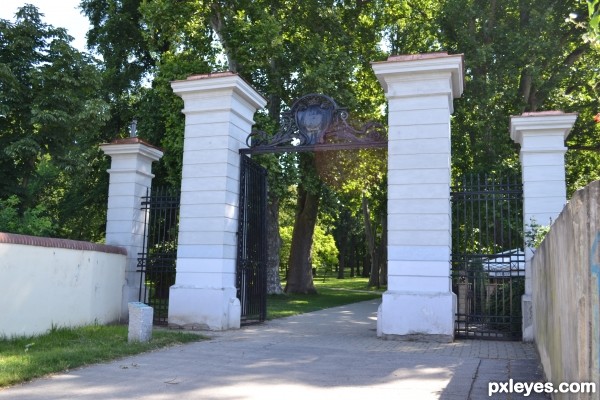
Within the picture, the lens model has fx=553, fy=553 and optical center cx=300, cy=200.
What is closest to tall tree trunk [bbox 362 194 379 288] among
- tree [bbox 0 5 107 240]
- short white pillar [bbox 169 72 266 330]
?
tree [bbox 0 5 107 240]

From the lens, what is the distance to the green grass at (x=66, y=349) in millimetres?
6281

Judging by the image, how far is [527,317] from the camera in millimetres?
9836

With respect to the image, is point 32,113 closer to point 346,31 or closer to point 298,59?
point 298,59

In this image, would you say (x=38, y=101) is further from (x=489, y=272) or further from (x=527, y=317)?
(x=527, y=317)

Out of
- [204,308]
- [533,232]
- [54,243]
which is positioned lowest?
[204,308]

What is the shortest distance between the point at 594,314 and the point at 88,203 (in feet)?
71.5

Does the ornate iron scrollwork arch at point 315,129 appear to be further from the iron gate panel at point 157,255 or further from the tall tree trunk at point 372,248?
the tall tree trunk at point 372,248

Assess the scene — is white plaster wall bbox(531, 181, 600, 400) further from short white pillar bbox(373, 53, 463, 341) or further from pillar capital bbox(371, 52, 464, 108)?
pillar capital bbox(371, 52, 464, 108)

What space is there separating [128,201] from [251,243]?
9.78 ft

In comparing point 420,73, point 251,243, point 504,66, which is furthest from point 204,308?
point 504,66

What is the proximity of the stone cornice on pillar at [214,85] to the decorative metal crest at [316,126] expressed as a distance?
3.30 feet

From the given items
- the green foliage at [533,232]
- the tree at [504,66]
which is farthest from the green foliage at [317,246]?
the green foliage at [533,232]

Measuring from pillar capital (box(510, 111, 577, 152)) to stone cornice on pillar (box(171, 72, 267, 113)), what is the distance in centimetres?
550

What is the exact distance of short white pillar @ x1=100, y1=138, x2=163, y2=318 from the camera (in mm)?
12344
